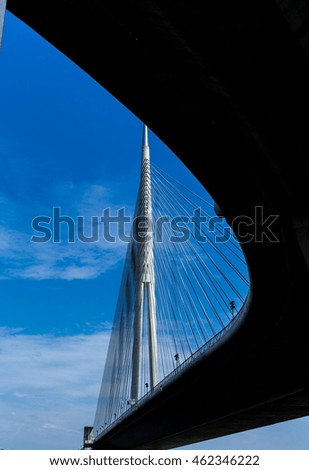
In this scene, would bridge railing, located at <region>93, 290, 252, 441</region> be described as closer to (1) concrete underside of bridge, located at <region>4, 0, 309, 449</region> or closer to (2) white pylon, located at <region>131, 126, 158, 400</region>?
(2) white pylon, located at <region>131, 126, 158, 400</region>

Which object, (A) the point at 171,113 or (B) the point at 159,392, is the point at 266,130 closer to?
(A) the point at 171,113

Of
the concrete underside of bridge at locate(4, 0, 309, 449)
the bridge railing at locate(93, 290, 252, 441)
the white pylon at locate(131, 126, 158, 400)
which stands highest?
the white pylon at locate(131, 126, 158, 400)

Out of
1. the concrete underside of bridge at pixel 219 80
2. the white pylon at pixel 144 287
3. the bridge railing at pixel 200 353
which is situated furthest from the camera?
the white pylon at pixel 144 287

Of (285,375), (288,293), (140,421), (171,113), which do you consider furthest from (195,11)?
(140,421)

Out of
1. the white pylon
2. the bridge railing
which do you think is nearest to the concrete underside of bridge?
the bridge railing

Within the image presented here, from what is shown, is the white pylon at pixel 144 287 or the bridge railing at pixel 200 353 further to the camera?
the white pylon at pixel 144 287

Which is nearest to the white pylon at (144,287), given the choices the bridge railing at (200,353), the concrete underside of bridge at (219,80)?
the bridge railing at (200,353)

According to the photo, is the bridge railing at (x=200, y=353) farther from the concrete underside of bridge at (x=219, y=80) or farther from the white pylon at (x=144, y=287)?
the concrete underside of bridge at (x=219, y=80)

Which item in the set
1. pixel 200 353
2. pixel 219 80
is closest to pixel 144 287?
pixel 200 353

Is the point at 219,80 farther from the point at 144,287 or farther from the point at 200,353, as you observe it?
the point at 144,287

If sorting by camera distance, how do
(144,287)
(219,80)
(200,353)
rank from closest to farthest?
(219,80) < (200,353) < (144,287)

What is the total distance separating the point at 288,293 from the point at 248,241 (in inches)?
168

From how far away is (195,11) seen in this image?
608cm

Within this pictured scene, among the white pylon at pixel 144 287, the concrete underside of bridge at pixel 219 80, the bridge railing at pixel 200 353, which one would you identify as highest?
the white pylon at pixel 144 287
